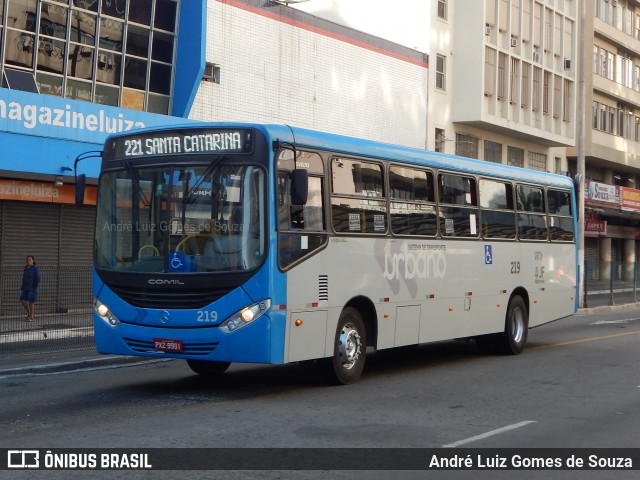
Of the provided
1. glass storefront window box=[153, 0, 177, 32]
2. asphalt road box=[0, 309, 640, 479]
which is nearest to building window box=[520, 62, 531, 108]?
glass storefront window box=[153, 0, 177, 32]

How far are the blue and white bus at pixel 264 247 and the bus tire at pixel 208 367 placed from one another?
2 centimetres

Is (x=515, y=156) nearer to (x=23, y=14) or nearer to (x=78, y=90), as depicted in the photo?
(x=78, y=90)

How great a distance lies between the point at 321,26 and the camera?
34.4 m

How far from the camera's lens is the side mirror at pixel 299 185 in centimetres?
1171

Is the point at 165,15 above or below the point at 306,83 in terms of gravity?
above

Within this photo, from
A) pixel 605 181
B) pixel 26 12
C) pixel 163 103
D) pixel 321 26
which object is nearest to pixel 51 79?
pixel 26 12

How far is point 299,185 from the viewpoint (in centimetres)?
1172

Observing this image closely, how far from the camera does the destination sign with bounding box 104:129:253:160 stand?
39.5 ft

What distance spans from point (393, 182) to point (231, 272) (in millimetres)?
3434

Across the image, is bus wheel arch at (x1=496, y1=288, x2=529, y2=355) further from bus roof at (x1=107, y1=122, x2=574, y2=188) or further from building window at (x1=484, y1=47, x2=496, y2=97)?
building window at (x1=484, y1=47, x2=496, y2=97)

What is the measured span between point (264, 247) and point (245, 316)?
824 mm

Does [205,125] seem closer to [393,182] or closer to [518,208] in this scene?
[393,182]

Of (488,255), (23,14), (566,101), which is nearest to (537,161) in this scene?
(566,101)

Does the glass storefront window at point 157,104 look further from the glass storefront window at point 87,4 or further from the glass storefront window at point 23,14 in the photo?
the glass storefront window at point 23,14
